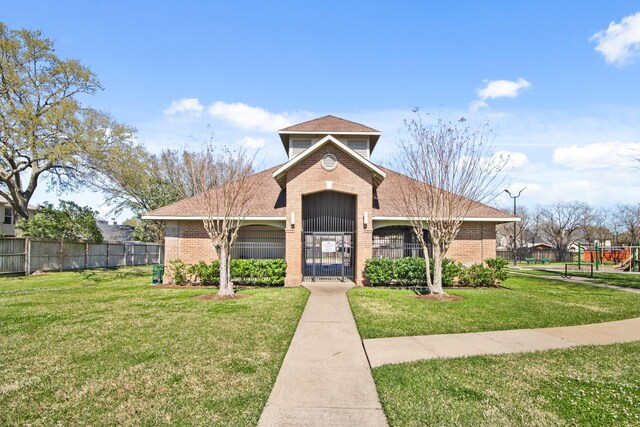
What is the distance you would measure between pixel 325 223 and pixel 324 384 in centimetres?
1275

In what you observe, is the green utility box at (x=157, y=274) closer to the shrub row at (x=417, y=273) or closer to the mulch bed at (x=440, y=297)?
the shrub row at (x=417, y=273)

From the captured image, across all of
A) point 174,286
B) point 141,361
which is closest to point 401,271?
point 174,286

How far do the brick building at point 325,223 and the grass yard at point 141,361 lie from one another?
5.69 m

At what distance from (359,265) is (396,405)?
11752mm

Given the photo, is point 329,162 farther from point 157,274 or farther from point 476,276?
point 157,274

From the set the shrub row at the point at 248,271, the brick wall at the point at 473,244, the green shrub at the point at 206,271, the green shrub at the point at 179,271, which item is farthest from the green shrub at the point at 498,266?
the green shrub at the point at 179,271

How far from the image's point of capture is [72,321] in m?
9.16

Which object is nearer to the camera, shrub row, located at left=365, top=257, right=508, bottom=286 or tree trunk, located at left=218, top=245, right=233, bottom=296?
tree trunk, located at left=218, top=245, right=233, bottom=296

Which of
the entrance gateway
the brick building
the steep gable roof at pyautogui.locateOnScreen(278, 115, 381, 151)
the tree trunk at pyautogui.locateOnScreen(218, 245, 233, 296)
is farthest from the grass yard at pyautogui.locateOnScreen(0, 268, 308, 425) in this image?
the steep gable roof at pyautogui.locateOnScreen(278, 115, 381, 151)

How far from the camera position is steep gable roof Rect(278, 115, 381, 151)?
2118cm

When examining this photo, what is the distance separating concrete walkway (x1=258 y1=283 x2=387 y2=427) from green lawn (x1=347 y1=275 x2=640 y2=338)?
96 centimetres

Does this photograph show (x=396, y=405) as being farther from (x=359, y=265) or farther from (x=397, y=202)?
(x=397, y=202)

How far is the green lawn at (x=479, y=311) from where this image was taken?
848 cm

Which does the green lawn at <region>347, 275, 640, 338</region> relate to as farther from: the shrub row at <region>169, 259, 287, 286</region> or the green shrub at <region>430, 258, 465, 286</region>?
the shrub row at <region>169, 259, 287, 286</region>
